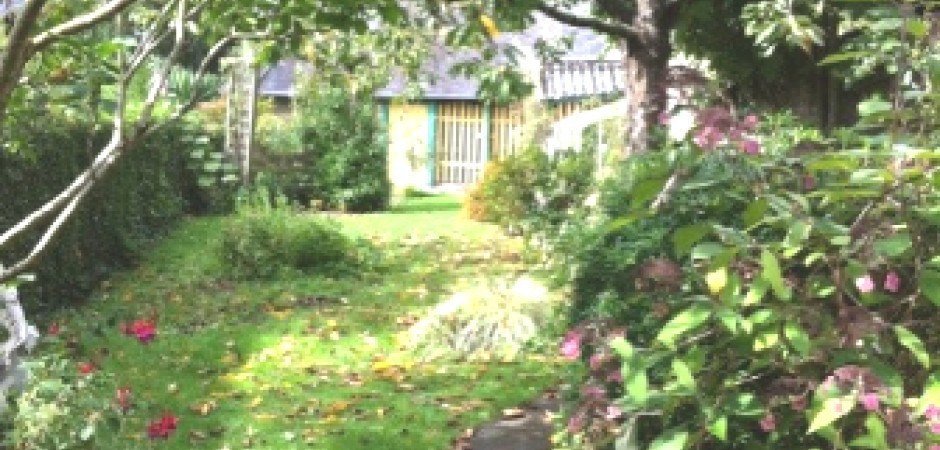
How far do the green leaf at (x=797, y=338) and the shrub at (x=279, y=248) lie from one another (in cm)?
955

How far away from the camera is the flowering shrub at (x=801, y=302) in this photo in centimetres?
230

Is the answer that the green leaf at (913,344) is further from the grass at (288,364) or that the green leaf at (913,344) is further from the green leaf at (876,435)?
the grass at (288,364)

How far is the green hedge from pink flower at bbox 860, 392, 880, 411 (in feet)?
17.9

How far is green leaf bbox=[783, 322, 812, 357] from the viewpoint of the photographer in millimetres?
2383

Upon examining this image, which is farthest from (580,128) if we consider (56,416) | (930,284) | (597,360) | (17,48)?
(17,48)

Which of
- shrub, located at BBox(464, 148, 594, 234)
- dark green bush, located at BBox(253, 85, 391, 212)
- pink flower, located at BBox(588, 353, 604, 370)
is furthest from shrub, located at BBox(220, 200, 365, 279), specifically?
dark green bush, located at BBox(253, 85, 391, 212)

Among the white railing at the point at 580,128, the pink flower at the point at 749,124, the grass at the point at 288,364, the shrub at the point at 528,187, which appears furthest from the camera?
the white railing at the point at 580,128

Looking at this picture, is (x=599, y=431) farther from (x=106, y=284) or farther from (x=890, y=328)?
(x=106, y=284)

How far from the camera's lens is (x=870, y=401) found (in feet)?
7.36

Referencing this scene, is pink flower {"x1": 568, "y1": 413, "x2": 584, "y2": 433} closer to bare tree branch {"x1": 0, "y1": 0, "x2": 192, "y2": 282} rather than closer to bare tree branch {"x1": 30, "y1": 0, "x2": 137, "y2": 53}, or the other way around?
bare tree branch {"x1": 0, "y1": 0, "x2": 192, "y2": 282}

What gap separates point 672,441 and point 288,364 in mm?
5514

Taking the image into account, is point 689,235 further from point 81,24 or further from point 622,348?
point 81,24

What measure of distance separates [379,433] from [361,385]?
116 cm

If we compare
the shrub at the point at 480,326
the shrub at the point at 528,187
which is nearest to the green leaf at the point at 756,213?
the shrub at the point at 480,326
